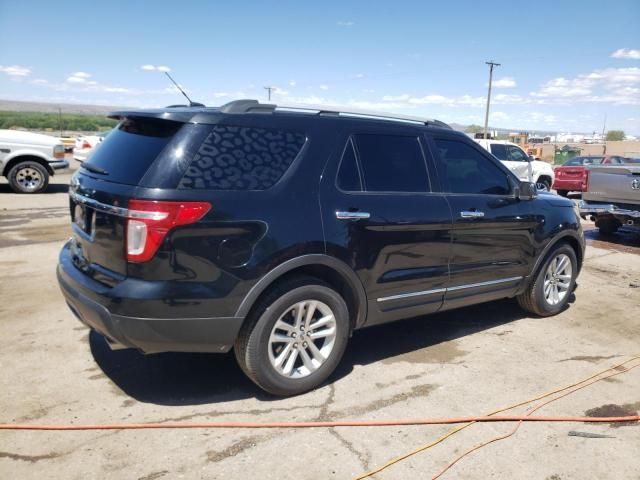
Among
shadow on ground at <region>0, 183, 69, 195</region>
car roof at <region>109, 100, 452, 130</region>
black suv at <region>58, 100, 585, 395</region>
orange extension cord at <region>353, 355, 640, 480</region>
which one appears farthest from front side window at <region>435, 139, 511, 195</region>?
shadow on ground at <region>0, 183, 69, 195</region>

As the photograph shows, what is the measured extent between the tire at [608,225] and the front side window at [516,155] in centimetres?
674

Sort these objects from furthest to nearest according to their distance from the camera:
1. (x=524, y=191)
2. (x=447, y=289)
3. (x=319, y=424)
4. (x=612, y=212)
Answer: (x=612, y=212) < (x=524, y=191) < (x=447, y=289) < (x=319, y=424)

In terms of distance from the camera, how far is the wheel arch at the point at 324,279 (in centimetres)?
328

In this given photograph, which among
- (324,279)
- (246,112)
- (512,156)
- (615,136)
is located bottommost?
(324,279)

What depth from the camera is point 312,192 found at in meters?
3.55

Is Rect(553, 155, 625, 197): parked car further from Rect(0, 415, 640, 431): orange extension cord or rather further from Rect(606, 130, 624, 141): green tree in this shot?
Rect(606, 130, 624, 141): green tree

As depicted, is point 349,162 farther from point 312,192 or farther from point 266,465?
point 266,465

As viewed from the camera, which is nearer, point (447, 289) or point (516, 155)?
point (447, 289)

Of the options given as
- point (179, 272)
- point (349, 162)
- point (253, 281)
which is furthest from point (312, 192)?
point (179, 272)

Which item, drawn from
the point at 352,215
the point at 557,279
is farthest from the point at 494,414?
the point at 557,279

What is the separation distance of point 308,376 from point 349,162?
4.93 feet

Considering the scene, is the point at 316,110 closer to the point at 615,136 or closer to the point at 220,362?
the point at 220,362

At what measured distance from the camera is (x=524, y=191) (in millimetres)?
4996

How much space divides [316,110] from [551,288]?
3.29 meters
